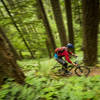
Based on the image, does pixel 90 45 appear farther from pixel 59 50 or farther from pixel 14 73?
pixel 14 73

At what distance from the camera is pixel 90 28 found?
14.0 feet

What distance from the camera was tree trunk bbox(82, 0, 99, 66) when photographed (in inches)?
147

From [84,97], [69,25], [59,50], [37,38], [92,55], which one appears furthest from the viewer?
[37,38]

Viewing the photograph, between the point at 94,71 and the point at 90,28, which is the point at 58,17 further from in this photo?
the point at 94,71

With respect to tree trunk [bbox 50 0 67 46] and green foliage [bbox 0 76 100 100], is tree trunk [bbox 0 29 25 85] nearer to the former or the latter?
green foliage [bbox 0 76 100 100]

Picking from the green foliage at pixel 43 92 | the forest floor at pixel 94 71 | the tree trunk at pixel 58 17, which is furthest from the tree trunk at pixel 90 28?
the tree trunk at pixel 58 17

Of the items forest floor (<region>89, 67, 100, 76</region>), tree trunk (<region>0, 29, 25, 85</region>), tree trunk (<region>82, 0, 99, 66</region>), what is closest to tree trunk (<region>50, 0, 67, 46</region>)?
tree trunk (<region>82, 0, 99, 66</region>)

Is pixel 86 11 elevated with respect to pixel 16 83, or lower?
elevated

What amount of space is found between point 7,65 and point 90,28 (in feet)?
12.0

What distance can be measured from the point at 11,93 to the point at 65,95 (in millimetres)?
1529

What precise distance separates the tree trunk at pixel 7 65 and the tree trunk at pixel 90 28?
3.33 metres

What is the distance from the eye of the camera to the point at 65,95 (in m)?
2.50

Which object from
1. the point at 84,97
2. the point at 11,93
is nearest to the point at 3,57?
the point at 11,93

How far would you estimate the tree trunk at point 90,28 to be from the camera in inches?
147
